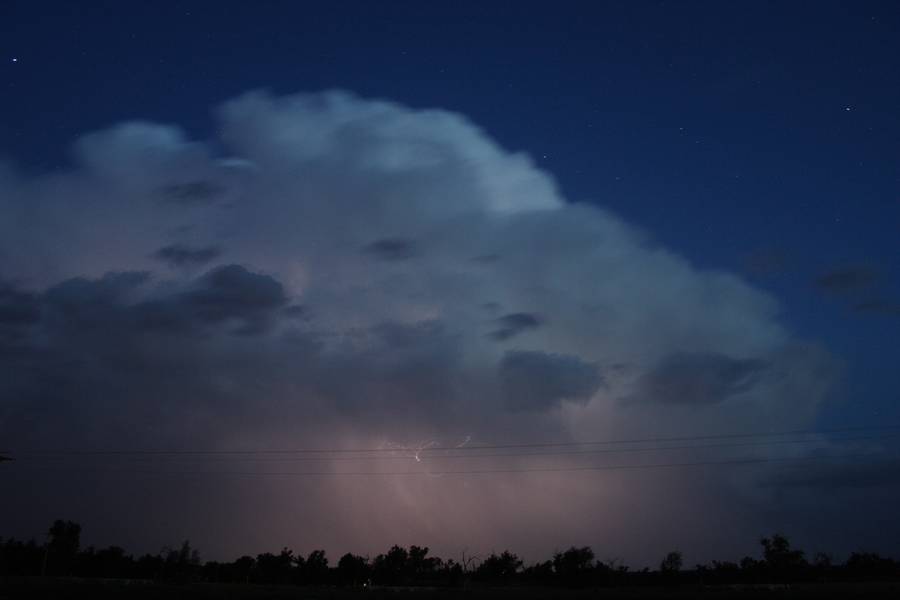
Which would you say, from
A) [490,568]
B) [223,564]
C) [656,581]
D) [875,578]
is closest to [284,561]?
[223,564]

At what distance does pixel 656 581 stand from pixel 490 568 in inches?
1846

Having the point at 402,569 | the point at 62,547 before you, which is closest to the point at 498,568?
the point at 402,569

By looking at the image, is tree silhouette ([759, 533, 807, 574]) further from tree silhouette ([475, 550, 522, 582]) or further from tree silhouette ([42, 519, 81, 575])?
tree silhouette ([42, 519, 81, 575])

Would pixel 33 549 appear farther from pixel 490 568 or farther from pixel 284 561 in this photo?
pixel 490 568

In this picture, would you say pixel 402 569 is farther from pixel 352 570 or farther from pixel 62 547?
pixel 62 547

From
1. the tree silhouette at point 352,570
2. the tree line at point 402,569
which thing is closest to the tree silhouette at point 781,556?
the tree line at point 402,569

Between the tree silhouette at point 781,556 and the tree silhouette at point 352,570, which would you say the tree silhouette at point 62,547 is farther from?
the tree silhouette at point 781,556

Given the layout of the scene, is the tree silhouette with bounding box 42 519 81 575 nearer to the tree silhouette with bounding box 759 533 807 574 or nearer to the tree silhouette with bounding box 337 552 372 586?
the tree silhouette with bounding box 337 552 372 586

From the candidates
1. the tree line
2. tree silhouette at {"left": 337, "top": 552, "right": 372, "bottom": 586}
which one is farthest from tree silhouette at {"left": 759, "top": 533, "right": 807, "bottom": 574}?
tree silhouette at {"left": 337, "top": 552, "right": 372, "bottom": 586}

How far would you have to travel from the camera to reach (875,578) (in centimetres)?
13438

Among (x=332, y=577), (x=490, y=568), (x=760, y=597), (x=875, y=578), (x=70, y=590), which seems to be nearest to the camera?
(x=70, y=590)

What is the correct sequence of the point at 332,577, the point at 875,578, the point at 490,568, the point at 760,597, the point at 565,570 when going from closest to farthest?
the point at 760,597 < the point at 875,578 < the point at 565,570 < the point at 332,577 < the point at 490,568

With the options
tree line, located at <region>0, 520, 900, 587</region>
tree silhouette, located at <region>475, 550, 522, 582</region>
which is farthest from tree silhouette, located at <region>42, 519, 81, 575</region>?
tree silhouette, located at <region>475, 550, 522, 582</region>

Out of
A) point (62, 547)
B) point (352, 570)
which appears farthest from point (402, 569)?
point (62, 547)
